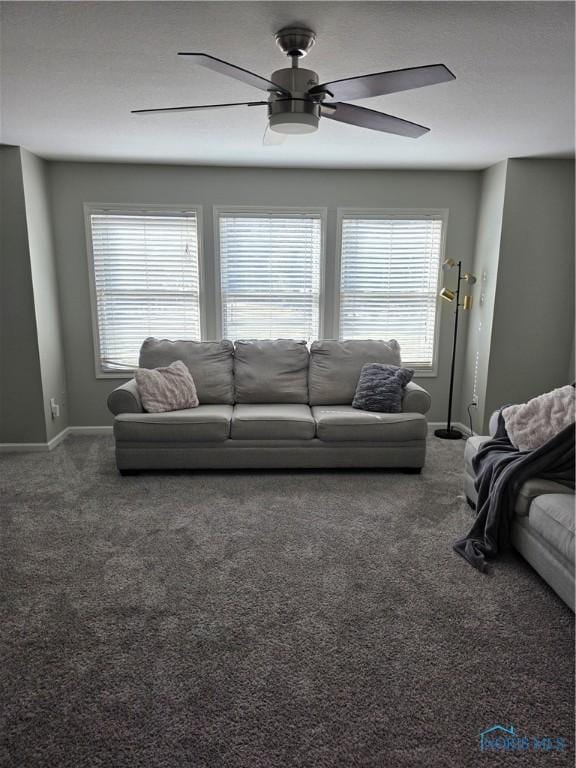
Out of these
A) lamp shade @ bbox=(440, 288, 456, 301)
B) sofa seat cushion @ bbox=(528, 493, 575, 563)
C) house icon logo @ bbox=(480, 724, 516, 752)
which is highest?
lamp shade @ bbox=(440, 288, 456, 301)

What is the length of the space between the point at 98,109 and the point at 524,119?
278 centimetres

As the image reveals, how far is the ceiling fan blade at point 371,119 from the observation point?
2.35 meters

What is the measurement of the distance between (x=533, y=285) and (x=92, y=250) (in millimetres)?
4248

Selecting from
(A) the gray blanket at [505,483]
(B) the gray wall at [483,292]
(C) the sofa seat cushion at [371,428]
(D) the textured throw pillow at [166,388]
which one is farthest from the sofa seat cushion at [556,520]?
(D) the textured throw pillow at [166,388]

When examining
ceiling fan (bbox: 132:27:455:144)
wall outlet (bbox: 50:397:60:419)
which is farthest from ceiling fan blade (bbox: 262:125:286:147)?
wall outlet (bbox: 50:397:60:419)

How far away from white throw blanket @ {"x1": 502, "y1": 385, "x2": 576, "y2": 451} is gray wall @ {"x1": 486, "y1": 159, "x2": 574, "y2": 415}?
→ 6.23ft

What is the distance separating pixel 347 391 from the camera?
4.53 meters

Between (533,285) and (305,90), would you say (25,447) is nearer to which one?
(305,90)

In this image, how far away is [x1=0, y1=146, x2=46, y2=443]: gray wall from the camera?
4.25 m

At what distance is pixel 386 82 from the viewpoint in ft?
6.59

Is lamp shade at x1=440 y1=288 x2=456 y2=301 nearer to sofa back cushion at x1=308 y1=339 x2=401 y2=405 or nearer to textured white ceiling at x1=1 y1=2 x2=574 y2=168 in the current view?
sofa back cushion at x1=308 y1=339 x2=401 y2=405

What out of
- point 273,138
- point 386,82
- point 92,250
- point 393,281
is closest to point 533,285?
point 393,281

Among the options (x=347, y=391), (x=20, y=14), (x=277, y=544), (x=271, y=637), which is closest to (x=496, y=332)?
(x=347, y=391)

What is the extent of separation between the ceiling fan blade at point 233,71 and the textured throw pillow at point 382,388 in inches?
101
